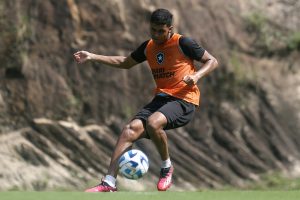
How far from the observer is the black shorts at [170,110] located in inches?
374

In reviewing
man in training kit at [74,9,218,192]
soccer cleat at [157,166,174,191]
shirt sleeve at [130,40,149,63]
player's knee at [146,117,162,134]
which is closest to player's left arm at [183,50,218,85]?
man in training kit at [74,9,218,192]

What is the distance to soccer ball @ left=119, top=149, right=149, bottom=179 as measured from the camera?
30.2 ft

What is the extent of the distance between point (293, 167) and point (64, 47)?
5.17 meters

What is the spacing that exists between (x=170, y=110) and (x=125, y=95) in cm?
726

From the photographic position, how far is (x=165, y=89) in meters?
9.75

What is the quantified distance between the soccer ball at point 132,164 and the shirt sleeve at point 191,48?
1330 millimetres

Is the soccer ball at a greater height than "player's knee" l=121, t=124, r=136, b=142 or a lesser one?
lesser

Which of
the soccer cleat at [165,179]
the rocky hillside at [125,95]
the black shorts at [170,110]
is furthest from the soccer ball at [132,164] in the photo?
the rocky hillside at [125,95]

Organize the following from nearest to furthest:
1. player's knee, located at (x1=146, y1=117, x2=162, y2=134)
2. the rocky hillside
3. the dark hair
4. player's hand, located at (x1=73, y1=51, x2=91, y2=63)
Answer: player's knee, located at (x1=146, y1=117, x2=162, y2=134), the dark hair, player's hand, located at (x1=73, y1=51, x2=91, y2=63), the rocky hillside

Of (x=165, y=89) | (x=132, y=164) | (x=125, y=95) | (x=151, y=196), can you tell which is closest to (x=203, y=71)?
(x=165, y=89)

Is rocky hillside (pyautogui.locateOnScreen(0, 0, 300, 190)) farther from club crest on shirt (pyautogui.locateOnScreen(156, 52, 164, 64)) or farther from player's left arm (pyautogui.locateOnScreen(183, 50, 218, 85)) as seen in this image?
player's left arm (pyautogui.locateOnScreen(183, 50, 218, 85))

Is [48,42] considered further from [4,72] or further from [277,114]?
[277,114]

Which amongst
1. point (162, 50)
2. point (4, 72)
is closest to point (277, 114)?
point (4, 72)

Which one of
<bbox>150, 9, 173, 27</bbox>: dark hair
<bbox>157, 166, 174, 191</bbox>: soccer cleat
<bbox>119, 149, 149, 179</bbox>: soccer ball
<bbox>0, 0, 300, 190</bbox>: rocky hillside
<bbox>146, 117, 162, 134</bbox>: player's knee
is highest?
<bbox>150, 9, 173, 27</bbox>: dark hair
